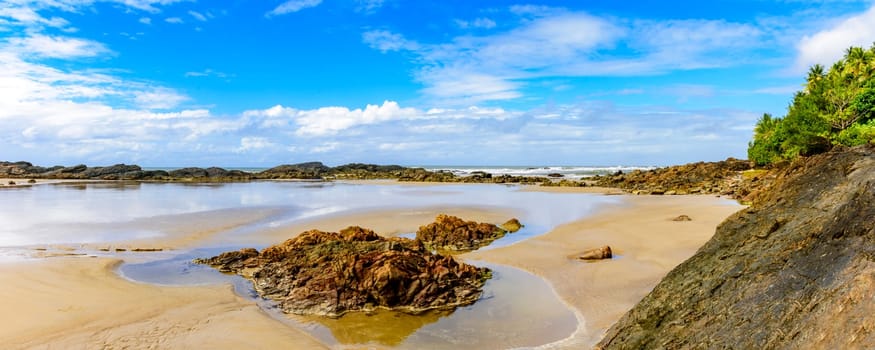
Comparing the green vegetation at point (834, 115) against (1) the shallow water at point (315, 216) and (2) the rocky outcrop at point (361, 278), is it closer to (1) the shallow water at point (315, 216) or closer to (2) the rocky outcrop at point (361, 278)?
(1) the shallow water at point (315, 216)

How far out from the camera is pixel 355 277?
9477 millimetres

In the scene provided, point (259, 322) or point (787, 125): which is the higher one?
point (787, 125)

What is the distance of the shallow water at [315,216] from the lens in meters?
7.82

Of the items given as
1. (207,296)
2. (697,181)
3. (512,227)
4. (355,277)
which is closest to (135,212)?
(207,296)

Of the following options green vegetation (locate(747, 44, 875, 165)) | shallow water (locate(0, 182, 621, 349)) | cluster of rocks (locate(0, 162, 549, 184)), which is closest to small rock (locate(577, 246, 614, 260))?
shallow water (locate(0, 182, 621, 349))

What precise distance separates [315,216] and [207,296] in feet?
43.9

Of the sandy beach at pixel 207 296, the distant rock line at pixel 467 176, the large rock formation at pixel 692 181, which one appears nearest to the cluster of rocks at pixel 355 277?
the sandy beach at pixel 207 296

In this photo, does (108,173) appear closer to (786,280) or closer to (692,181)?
(692,181)

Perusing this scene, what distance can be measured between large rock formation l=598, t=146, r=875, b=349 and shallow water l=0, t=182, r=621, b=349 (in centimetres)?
237

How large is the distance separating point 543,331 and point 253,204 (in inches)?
970

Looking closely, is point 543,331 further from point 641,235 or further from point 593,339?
point 641,235

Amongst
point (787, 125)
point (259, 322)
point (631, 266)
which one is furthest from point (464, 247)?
point (787, 125)

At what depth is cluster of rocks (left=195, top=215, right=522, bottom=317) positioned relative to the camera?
29.8ft

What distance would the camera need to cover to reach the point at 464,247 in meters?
15.0
